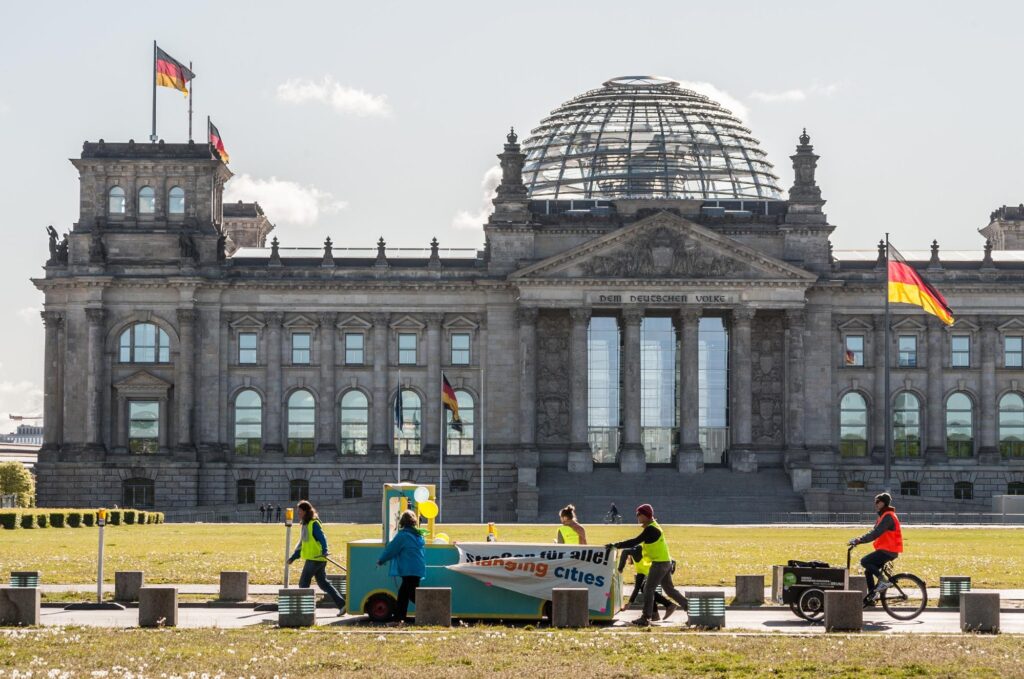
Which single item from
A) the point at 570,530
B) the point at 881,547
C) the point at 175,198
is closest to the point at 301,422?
the point at 175,198

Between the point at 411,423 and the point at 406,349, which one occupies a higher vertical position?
the point at 406,349

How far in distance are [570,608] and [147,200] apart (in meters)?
93.5

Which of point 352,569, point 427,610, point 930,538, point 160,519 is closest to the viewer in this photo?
point 427,610

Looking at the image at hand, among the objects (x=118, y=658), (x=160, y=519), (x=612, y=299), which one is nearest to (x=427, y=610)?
(x=118, y=658)

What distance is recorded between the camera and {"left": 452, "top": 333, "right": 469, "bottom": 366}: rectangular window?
125 metres

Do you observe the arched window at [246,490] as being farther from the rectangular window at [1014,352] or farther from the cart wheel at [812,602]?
the cart wheel at [812,602]

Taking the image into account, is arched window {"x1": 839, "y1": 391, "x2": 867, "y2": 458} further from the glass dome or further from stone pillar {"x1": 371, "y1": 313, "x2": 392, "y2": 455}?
stone pillar {"x1": 371, "y1": 313, "x2": 392, "y2": 455}

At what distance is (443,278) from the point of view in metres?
124

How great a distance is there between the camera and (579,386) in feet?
394

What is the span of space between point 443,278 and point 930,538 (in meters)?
51.6

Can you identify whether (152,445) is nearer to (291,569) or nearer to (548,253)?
(548,253)

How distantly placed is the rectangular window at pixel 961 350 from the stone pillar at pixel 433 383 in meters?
34.2

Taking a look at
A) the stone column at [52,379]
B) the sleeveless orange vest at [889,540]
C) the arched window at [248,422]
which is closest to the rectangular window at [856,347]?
the arched window at [248,422]

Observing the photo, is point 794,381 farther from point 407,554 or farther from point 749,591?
point 407,554
